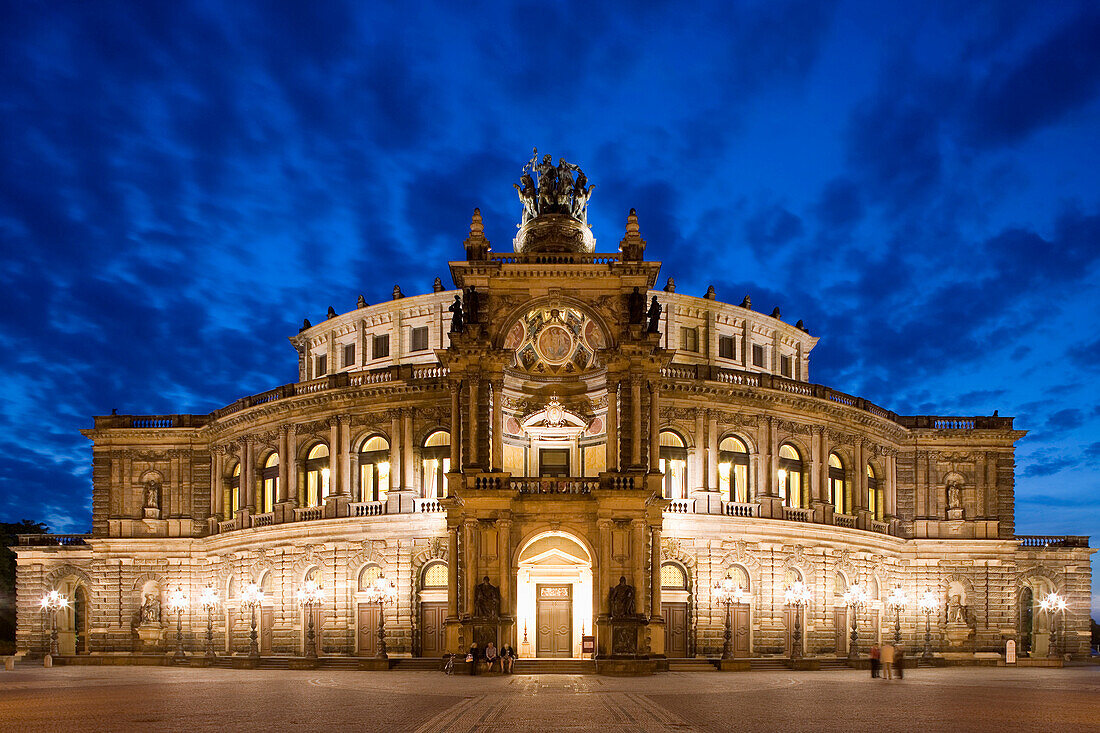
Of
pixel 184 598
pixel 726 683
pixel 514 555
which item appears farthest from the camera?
pixel 184 598

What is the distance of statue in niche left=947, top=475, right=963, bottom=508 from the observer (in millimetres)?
75312

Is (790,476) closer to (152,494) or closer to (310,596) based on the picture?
(310,596)

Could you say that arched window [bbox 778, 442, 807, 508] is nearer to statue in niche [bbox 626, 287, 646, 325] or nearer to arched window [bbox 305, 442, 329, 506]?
Answer: statue in niche [bbox 626, 287, 646, 325]

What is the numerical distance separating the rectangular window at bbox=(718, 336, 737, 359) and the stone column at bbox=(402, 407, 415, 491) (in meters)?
21.6

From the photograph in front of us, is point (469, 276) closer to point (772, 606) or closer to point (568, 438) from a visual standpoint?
point (568, 438)

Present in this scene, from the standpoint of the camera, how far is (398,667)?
56.0 m

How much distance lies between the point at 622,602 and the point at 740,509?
56.2 ft

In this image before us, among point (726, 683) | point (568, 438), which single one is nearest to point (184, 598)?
point (568, 438)

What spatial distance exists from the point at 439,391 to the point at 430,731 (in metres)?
41.9

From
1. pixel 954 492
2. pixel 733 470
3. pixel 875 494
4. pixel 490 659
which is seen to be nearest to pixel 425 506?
pixel 490 659

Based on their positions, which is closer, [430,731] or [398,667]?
[430,731]

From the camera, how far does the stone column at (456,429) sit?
179ft

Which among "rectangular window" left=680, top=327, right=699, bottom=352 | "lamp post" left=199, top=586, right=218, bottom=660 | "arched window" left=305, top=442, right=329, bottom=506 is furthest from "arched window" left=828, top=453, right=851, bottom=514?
"lamp post" left=199, top=586, right=218, bottom=660

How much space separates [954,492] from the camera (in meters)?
75.6
